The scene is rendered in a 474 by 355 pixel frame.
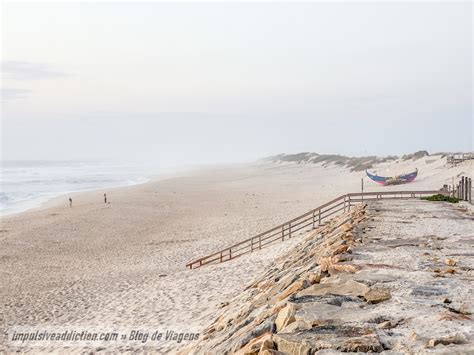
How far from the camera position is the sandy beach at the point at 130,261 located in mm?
13375

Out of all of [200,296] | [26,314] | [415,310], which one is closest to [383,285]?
[415,310]

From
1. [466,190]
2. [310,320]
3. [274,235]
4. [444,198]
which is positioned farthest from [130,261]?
[310,320]

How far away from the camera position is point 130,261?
21.3 meters

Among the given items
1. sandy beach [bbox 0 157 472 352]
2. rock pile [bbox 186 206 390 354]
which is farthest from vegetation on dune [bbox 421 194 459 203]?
rock pile [bbox 186 206 390 354]

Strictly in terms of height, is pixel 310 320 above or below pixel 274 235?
above

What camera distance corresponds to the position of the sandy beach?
13.4m

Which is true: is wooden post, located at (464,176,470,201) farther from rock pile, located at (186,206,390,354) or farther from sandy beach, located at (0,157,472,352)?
rock pile, located at (186,206,390,354)

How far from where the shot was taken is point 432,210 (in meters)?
17.7

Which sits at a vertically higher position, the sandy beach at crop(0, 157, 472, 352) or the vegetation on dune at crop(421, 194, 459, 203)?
the vegetation on dune at crop(421, 194, 459, 203)

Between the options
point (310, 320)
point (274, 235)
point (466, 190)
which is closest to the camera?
point (310, 320)

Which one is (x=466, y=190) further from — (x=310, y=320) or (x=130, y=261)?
(x=310, y=320)

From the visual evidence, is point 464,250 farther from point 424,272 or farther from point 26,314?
point 26,314

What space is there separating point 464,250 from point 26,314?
38.6ft

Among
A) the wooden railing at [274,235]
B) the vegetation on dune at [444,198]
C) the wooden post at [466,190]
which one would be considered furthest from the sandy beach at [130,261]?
the wooden post at [466,190]
